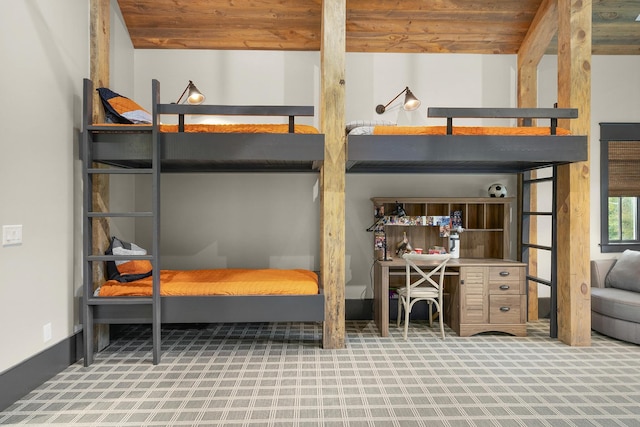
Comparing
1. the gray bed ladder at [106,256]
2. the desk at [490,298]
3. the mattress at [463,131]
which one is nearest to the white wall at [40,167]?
the gray bed ladder at [106,256]

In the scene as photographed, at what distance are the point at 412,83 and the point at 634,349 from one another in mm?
3419

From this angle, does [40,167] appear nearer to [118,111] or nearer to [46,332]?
[118,111]

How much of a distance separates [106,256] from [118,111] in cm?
124

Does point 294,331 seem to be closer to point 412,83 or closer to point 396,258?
point 396,258

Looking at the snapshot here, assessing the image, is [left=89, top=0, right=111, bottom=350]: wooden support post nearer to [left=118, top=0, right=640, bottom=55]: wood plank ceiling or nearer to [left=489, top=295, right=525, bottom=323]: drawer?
[left=118, top=0, right=640, bottom=55]: wood plank ceiling

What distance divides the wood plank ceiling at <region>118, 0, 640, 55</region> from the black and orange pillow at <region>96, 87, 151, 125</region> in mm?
1333

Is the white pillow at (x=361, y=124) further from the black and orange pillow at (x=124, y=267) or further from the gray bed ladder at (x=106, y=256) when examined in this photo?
the black and orange pillow at (x=124, y=267)

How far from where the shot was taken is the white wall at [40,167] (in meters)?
2.66

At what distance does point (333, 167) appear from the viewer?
3611mm

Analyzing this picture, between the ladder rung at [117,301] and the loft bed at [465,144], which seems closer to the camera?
the ladder rung at [117,301]

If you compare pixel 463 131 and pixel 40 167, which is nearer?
pixel 40 167

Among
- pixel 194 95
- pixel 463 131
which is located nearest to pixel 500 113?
pixel 463 131

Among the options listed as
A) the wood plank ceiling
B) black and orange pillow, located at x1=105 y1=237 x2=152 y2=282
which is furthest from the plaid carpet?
the wood plank ceiling

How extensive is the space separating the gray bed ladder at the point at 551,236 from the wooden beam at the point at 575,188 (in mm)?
98
